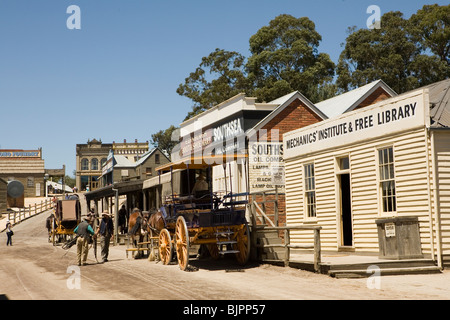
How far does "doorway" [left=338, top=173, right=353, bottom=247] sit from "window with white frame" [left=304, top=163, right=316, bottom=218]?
1.24 metres

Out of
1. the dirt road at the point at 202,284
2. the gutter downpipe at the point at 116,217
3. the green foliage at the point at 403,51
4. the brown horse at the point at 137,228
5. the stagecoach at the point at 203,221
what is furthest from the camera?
the green foliage at the point at 403,51

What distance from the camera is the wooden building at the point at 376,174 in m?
16.1

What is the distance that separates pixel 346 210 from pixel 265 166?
9381mm

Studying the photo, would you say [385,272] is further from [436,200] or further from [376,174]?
[376,174]

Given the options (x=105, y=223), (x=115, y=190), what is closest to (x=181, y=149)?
(x=115, y=190)

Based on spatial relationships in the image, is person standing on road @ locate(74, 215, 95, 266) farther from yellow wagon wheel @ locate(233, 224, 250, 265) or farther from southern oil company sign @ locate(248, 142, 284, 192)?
southern oil company sign @ locate(248, 142, 284, 192)

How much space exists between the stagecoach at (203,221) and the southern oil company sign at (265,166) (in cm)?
974

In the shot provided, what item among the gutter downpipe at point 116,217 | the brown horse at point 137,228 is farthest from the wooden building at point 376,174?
the gutter downpipe at point 116,217

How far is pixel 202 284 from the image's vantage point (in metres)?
14.1

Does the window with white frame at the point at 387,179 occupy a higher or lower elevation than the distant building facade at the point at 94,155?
lower

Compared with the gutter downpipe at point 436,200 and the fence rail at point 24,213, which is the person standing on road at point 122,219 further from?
the gutter downpipe at point 436,200

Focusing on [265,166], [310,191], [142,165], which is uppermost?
[142,165]

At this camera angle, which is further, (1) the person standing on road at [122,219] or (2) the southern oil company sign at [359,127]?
(1) the person standing on road at [122,219]

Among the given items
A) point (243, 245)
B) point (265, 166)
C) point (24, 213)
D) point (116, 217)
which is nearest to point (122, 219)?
point (116, 217)
